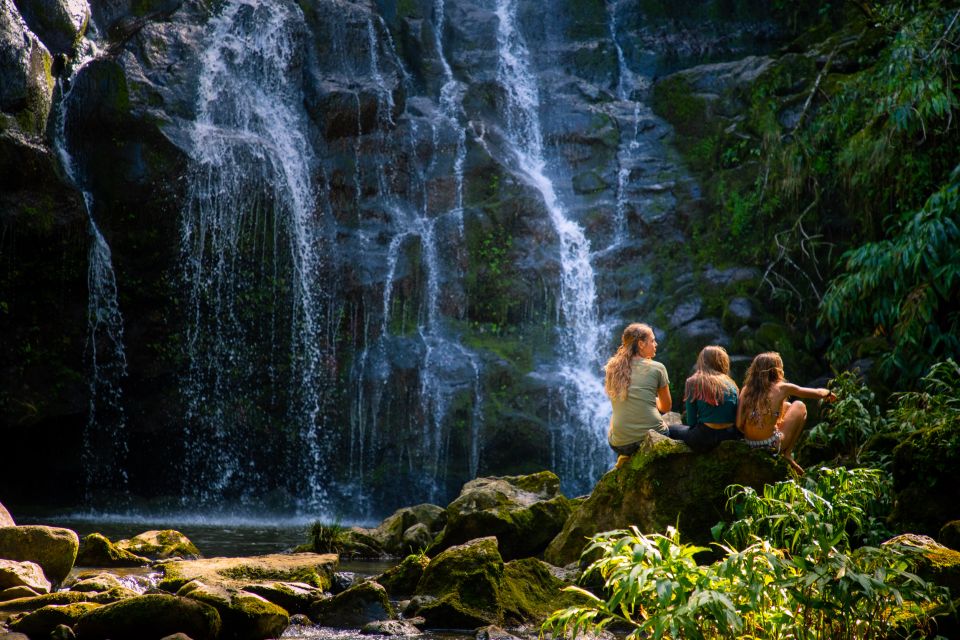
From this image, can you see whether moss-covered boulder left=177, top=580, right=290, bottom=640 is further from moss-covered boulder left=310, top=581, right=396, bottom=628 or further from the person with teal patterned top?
the person with teal patterned top

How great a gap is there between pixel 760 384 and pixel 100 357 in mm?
10916

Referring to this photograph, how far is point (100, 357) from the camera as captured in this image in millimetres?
13789

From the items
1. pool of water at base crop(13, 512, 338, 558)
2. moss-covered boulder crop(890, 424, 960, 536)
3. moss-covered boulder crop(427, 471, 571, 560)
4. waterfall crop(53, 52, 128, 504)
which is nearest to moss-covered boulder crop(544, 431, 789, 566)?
moss-covered boulder crop(890, 424, 960, 536)

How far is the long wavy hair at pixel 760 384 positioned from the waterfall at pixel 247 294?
30.4ft

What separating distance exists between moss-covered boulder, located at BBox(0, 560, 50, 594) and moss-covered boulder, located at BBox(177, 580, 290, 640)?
1.26m

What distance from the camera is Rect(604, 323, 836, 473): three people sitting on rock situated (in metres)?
6.33

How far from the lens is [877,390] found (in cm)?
1073

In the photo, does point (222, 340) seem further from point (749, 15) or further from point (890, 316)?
point (749, 15)

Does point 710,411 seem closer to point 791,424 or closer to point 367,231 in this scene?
point 791,424

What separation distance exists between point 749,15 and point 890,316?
10.2 metres

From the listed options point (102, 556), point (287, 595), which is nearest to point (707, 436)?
point (287, 595)

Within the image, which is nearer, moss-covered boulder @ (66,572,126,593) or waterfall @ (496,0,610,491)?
moss-covered boulder @ (66,572,126,593)

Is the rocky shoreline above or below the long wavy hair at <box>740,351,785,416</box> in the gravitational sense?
below

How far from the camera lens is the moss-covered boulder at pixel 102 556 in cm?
743
